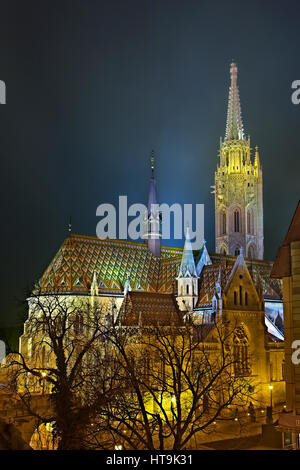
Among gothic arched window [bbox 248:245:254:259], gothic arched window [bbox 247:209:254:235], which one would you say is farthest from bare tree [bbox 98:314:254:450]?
gothic arched window [bbox 247:209:254:235]

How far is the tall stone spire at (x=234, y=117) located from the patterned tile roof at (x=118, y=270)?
1460 inches

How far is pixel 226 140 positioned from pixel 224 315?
52645mm

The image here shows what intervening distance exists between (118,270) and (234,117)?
159 ft

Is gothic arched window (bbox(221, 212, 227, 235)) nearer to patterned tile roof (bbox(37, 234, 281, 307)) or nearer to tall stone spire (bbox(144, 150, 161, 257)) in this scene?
tall stone spire (bbox(144, 150, 161, 257))

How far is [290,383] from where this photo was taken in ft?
67.4

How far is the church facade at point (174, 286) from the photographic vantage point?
51594 mm

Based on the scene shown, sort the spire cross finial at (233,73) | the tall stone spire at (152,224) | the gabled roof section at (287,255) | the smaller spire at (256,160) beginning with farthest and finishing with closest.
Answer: the spire cross finial at (233,73), the smaller spire at (256,160), the tall stone spire at (152,224), the gabled roof section at (287,255)

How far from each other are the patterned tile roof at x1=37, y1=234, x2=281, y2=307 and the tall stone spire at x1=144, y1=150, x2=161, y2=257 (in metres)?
1.09

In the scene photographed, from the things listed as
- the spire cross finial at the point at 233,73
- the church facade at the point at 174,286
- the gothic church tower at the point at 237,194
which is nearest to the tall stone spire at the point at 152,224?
the church facade at the point at 174,286

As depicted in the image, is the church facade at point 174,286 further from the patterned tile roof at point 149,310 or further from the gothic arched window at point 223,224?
the gothic arched window at point 223,224

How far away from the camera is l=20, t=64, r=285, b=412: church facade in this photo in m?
51.6
